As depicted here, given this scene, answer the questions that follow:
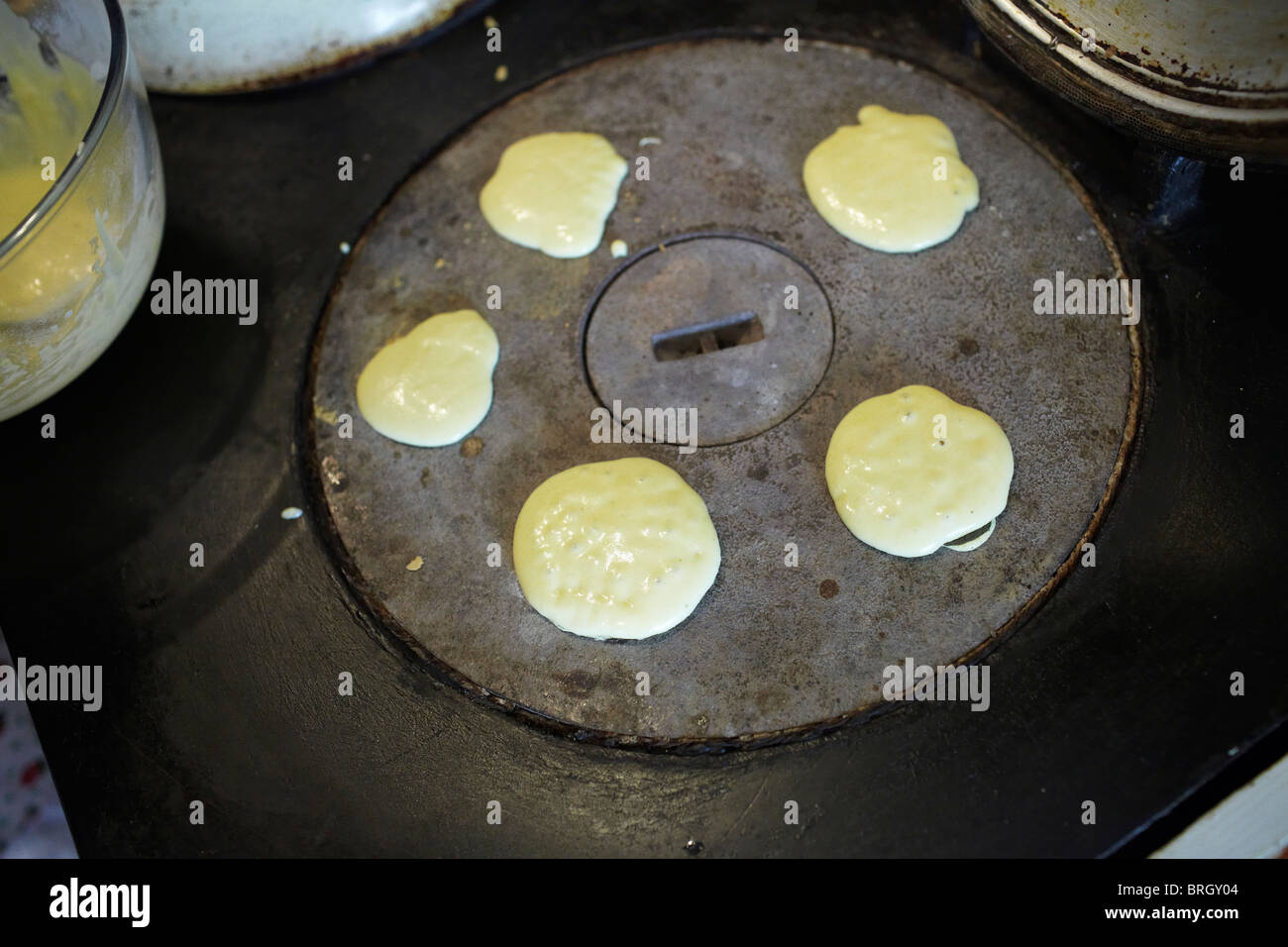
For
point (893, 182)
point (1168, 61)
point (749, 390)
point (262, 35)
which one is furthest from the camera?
point (262, 35)

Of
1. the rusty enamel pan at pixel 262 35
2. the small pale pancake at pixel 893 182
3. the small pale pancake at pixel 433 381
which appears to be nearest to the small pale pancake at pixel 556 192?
the small pale pancake at pixel 433 381

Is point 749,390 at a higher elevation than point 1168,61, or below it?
below

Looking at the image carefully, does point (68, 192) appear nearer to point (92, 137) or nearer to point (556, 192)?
point (92, 137)

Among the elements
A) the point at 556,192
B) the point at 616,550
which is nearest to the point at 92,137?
the point at 556,192

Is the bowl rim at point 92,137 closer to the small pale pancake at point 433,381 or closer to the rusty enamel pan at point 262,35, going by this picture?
the rusty enamel pan at point 262,35
